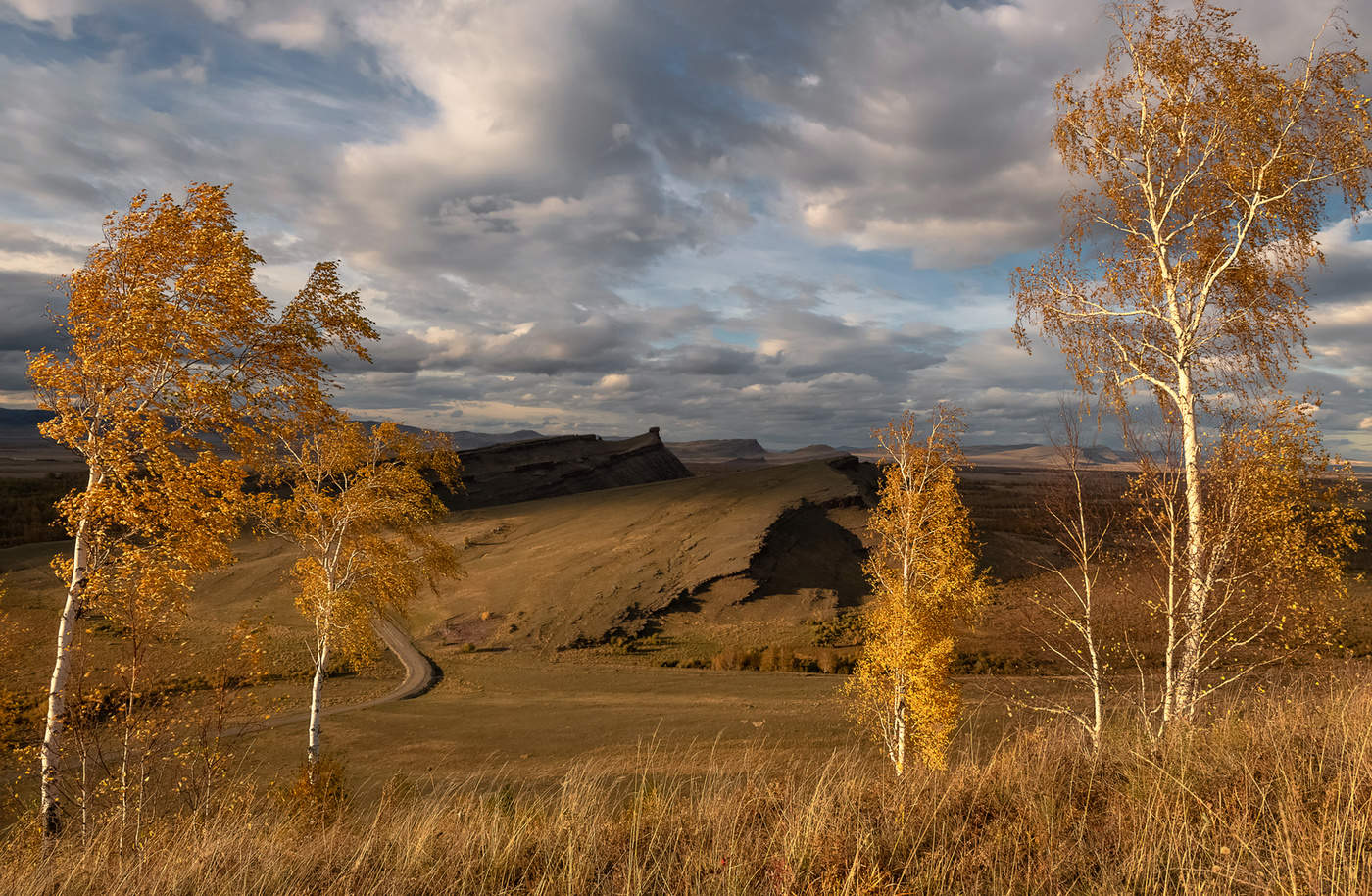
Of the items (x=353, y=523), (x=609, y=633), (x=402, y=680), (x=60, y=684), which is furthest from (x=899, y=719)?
(x=402, y=680)

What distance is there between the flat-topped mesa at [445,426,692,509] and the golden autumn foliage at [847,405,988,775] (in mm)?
75572

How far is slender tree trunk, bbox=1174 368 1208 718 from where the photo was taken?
12.8 m

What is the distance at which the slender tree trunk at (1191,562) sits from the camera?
12758mm

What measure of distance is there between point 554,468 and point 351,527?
78.4 meters

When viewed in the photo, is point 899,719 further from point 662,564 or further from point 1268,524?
point 662,564

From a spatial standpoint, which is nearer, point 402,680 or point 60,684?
point 60,684

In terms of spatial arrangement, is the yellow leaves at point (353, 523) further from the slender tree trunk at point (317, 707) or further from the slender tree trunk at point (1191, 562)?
the slender tree trunk at point (1191, 562)

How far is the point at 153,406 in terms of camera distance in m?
11.7

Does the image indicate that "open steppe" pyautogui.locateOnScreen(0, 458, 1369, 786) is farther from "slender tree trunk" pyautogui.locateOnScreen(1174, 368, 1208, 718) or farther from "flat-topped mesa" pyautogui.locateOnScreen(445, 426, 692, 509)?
"flat-topped mesa" pyautogui.locateOnScreen(445, 426, 692, 509)

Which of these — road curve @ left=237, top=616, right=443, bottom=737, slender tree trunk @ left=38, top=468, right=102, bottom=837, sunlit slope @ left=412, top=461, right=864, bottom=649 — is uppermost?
slender tree trunk @ left=38, top=468, right=102, bottom=837

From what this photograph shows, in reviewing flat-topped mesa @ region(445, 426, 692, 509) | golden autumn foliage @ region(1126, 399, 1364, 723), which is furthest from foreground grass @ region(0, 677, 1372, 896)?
flat-topped mesa @ region(445, 426, 692, 509)

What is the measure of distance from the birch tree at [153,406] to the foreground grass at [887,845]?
556cm

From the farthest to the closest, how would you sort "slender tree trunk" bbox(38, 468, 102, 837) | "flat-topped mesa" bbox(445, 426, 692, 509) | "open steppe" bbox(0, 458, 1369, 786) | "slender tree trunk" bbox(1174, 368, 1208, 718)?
"flat-topped mesa" bbox(445, 426, 692, 509)
"open steppe" bbox(0, 458, 1369, 786)
"slender tree trunk" bbox(1174, 368, 1208, 718)
"slender tree trunk" bbox(38, 468, 102, 837)

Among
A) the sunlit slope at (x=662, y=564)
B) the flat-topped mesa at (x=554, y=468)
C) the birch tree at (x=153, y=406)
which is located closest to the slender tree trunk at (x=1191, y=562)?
the birch tree at (x=153, y=406)
